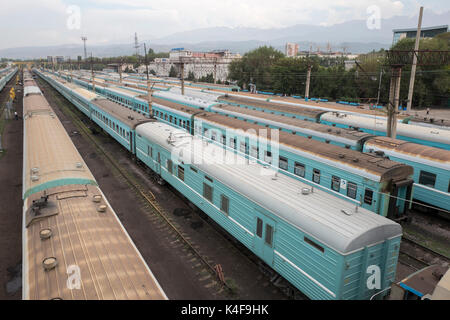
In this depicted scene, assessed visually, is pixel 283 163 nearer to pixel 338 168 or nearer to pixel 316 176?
pixel 316 176

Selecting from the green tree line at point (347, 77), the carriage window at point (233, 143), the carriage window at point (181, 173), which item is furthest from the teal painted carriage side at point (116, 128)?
A: the green tree line at point (347, 77)

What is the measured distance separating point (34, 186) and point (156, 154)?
9.44 metres

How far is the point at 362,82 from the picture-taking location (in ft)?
215

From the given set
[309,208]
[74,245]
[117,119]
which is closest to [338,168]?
[309,208]

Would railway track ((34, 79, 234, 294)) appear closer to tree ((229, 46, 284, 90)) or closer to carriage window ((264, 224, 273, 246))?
carriage window ((264, 224, 273, 246))

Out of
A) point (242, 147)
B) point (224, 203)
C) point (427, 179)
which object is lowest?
point (224, 203)

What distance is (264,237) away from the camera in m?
11.4

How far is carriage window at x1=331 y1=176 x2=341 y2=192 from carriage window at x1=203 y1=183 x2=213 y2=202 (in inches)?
257

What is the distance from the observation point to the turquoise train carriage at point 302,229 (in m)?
8.95

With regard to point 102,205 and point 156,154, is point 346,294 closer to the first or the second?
point 102,205

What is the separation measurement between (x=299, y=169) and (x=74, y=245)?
12985 mm

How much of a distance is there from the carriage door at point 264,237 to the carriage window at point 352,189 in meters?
6.16

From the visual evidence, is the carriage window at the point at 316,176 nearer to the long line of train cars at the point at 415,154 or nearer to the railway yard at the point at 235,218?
the railway yard at the point at 235,218

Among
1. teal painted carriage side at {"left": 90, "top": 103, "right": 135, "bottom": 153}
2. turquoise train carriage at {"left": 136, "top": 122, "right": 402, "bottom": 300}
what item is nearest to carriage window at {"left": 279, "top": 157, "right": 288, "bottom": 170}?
turquoise train carriage at {"left": 136, "top": 122, "right": 402, "bottom": 300}
